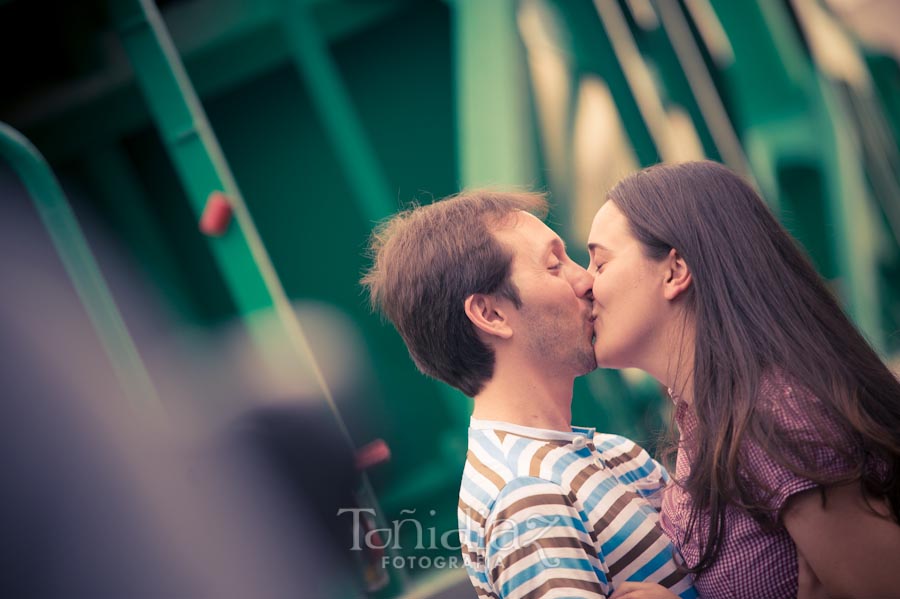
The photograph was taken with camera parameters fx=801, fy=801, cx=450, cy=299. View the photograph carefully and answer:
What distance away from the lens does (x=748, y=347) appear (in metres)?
1.50

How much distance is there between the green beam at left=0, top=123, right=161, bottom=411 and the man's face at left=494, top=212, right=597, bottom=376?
958mm

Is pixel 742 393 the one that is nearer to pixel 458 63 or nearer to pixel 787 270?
pixel 787 270

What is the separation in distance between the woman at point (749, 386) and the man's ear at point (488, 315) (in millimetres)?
215

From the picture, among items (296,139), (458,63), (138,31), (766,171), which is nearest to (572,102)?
(458,63)

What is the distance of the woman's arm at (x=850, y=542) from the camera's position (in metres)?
1.31

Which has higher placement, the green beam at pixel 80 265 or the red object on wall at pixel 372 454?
the green beam at pixel 80 265

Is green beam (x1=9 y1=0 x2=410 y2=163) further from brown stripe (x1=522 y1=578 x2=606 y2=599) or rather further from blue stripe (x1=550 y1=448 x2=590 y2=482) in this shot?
brown stripe (x1=522 y1=578 x2=606 y2=599)

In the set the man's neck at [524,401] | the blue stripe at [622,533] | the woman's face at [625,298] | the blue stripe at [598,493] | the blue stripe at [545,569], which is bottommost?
the blue stripe at [622,533]

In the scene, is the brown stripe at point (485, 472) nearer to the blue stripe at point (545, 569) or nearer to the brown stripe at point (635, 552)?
the blue stripe at point (545, 569)

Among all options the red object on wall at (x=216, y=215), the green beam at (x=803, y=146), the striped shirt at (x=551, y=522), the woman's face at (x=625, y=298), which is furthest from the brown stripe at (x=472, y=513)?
the green beam at (x=803, y=146)

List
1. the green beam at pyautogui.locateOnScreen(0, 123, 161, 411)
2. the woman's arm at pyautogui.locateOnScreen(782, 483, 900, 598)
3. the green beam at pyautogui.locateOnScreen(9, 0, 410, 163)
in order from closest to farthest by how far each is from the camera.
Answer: the woman's arm at pyautogui.locateOnScreen(782, 483, 900, 598) < the green beam at pyautogui.locateOnScreen(0, 123, 161, 411) < the green beam at pyautogui.locateOnScreen(9, 0, 410, 163)

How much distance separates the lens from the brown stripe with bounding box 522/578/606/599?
4.39 ft

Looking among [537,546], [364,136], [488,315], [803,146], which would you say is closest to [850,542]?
[537,546]

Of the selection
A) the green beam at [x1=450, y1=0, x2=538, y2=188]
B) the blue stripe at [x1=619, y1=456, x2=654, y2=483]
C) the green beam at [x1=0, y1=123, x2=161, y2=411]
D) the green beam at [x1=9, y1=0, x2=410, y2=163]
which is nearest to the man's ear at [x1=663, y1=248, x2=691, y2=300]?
the blue stripe at [x1=619, y1=456, x2=654, y2=483]
